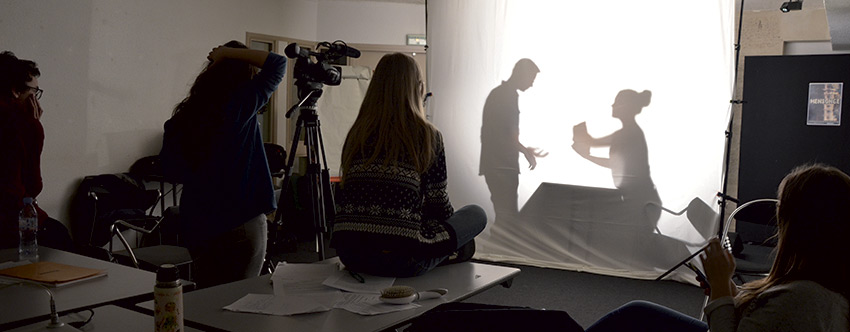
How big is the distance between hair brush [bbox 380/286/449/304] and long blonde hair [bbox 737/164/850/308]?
75 centimetres

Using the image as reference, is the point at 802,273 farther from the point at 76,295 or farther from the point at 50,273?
the point at 50,273

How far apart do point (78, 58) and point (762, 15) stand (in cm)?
567

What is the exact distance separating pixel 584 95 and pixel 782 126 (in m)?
2.14

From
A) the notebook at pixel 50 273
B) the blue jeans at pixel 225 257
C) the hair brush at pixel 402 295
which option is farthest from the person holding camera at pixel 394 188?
the notebook at pixel 50 273

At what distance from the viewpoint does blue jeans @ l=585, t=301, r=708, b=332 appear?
171 centimetres

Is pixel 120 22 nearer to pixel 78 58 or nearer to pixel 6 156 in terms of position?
pixel 78 58

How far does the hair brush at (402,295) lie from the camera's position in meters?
1.62

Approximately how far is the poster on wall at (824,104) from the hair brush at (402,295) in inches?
191

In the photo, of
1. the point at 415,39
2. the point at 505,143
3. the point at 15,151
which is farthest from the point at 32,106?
the point at 415,39

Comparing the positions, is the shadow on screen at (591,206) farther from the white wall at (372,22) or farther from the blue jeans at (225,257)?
the blue jeans at (225,257)

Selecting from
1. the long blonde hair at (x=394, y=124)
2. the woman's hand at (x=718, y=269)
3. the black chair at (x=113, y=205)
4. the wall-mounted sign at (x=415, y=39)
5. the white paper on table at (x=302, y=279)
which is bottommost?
the black chair at (x=113, y=205)

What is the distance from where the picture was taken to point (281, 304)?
159 centimetres

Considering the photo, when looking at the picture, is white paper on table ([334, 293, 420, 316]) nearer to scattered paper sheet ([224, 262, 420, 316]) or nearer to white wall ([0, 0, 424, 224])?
scattered paper sheet ([224, 262, 420, 316])

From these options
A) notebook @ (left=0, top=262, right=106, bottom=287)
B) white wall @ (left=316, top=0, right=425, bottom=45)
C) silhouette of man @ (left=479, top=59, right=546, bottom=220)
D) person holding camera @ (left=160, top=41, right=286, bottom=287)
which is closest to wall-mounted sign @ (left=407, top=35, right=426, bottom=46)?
white wall @ (left=316, top=0, right=425, bottom=45)
